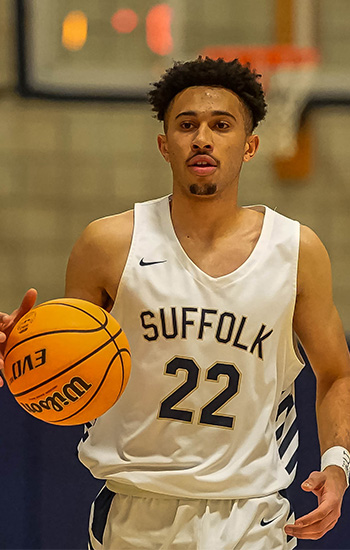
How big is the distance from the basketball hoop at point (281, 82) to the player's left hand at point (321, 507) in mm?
3448

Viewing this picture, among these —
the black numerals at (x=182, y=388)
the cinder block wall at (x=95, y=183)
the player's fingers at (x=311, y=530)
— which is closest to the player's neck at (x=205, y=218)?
the black numerals at (x=182, y=388)

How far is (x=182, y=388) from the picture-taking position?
2.35 m

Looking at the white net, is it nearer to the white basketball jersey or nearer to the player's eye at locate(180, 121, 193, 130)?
the player's eye at locate(180, 121, 193, 130)

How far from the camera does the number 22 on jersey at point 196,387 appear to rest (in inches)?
92.3

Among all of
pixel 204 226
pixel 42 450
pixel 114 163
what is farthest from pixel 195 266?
pixel 114 163

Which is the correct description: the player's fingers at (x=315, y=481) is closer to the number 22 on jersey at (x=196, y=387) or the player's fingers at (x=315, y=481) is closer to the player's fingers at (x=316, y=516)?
the player's fingers at (x=316, y=516)

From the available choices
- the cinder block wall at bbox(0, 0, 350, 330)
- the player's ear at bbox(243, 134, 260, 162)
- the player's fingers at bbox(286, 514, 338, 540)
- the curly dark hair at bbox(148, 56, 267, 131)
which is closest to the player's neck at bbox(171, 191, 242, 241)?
the player's ear at bbox(243, 134, 260, 162)

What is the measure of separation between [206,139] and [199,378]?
0.66 metres

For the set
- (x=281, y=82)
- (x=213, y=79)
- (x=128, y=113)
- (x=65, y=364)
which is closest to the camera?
(x=65, y=364)

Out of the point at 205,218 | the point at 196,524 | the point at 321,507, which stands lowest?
the point at 196,524

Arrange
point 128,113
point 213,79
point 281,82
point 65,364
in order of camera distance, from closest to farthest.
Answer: point 65,364, point 213,79, point 281,82, point 128,113

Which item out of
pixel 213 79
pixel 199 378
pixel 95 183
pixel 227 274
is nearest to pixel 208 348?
pixel 199 378

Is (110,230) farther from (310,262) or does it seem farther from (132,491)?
(132,491)

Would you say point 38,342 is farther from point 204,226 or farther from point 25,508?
point 25,508
